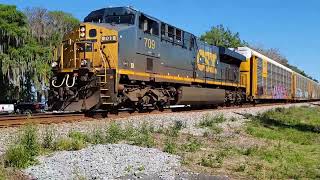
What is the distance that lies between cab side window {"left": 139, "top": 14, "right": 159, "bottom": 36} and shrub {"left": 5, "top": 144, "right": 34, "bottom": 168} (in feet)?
34.9

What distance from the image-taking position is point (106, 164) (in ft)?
25.1

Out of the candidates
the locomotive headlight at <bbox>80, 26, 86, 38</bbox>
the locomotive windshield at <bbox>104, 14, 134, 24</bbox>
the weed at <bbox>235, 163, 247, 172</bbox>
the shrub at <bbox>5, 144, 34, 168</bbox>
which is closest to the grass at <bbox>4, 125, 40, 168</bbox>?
the shrub at <bbox>5, 144, 34, 168</bbox>

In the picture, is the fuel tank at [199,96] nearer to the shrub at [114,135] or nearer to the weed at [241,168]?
the shrub at [114,135]

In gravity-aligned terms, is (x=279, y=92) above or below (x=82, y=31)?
below

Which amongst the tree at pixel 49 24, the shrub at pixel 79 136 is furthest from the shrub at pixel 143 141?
the tree at pixel 49 24

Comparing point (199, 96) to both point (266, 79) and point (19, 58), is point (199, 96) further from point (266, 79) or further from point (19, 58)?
point (19, 58)

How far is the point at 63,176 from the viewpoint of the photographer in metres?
6.72

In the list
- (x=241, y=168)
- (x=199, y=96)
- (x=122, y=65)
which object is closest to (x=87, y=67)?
(x=122, y=65)

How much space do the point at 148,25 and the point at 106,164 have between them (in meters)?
11.3

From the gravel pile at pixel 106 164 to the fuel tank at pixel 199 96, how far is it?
12.0m

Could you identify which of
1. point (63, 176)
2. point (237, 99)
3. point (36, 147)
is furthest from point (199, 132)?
point (237, 99)

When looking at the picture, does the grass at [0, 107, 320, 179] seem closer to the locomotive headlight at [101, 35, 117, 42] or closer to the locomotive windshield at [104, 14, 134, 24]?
the locomotive headlight at [101, 35, 117, 42]

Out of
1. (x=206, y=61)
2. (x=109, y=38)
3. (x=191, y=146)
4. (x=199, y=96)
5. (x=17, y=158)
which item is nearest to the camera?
(x=17, y=158)

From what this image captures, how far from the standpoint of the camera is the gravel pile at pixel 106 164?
695 cm
